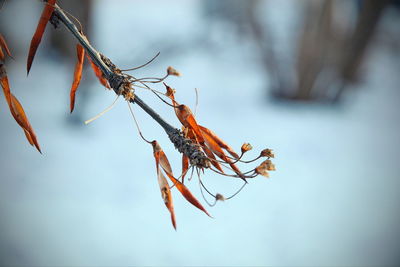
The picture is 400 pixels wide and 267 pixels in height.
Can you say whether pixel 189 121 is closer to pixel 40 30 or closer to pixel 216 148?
pixel 216 148

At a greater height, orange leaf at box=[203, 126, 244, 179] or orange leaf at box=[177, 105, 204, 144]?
orange leaf at box=[177, 105, 204, 144]

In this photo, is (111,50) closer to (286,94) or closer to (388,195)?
(286,94)

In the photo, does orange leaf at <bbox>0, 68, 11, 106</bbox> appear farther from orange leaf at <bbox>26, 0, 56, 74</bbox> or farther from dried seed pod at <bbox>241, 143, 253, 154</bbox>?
dried seed pod at <bbox>241, 143, 253, 154</bbox>

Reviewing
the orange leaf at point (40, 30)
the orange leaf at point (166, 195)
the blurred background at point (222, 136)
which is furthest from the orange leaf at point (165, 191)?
the blurred background at point (222, 136)

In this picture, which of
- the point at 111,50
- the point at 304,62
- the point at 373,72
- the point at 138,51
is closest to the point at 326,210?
the point at 304,62

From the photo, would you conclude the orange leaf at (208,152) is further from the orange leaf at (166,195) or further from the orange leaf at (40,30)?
the orange leaf at (40,30)

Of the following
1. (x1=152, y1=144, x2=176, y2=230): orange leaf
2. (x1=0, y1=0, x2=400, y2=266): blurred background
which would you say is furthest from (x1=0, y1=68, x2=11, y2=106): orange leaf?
(x1=0, y1=0, x2=400, y2=266): blurred background

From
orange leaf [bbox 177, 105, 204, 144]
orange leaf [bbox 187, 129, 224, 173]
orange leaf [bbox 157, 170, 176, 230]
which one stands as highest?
orange leaf [bbox 177, 105, 204, 144]

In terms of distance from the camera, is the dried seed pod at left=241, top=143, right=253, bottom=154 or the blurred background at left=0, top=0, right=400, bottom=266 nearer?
the dried seed pod at left=241, top=143, right=253, bottom=154
